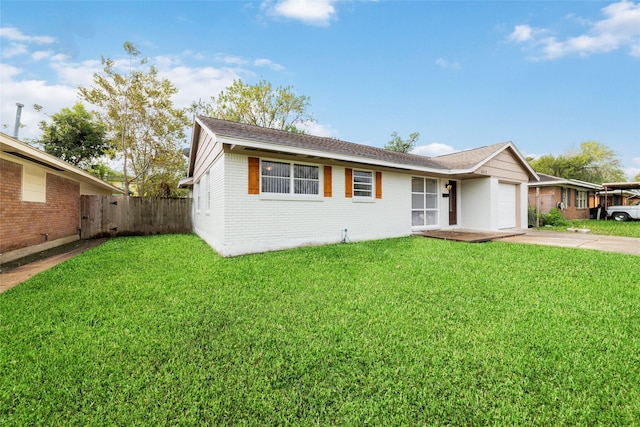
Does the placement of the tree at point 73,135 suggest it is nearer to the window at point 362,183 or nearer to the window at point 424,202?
the window at point 362,183

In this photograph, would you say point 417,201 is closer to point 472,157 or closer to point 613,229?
point 472,157

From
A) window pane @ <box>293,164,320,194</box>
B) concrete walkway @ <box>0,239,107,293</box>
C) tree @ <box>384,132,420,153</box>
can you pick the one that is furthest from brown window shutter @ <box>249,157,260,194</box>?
tree @ <box>384,132,420,153</box>

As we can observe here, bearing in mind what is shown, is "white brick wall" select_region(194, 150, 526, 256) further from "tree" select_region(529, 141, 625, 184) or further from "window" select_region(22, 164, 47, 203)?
"tree" select_region(529, 141, 625, 184)

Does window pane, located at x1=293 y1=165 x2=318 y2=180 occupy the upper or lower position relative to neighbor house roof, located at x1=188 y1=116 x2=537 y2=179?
lower

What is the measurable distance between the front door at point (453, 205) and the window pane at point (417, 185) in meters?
1.99

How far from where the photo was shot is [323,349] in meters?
2.55

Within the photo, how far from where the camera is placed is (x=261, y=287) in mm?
4383

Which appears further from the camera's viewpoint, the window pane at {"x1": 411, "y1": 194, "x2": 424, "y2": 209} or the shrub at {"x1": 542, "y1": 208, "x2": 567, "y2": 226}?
the shrub at {"x1": 542, "y1": 208, "x2": 567, "y2": 226}

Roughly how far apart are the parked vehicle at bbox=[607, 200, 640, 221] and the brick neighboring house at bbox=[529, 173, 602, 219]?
1.84 meters

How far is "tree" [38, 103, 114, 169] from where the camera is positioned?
1858 centimetres

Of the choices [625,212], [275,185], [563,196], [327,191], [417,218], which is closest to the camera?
[275,185]

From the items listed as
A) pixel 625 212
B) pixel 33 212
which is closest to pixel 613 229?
pixel 625 212

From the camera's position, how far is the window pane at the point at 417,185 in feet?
36.0

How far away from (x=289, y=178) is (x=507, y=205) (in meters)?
11.3
